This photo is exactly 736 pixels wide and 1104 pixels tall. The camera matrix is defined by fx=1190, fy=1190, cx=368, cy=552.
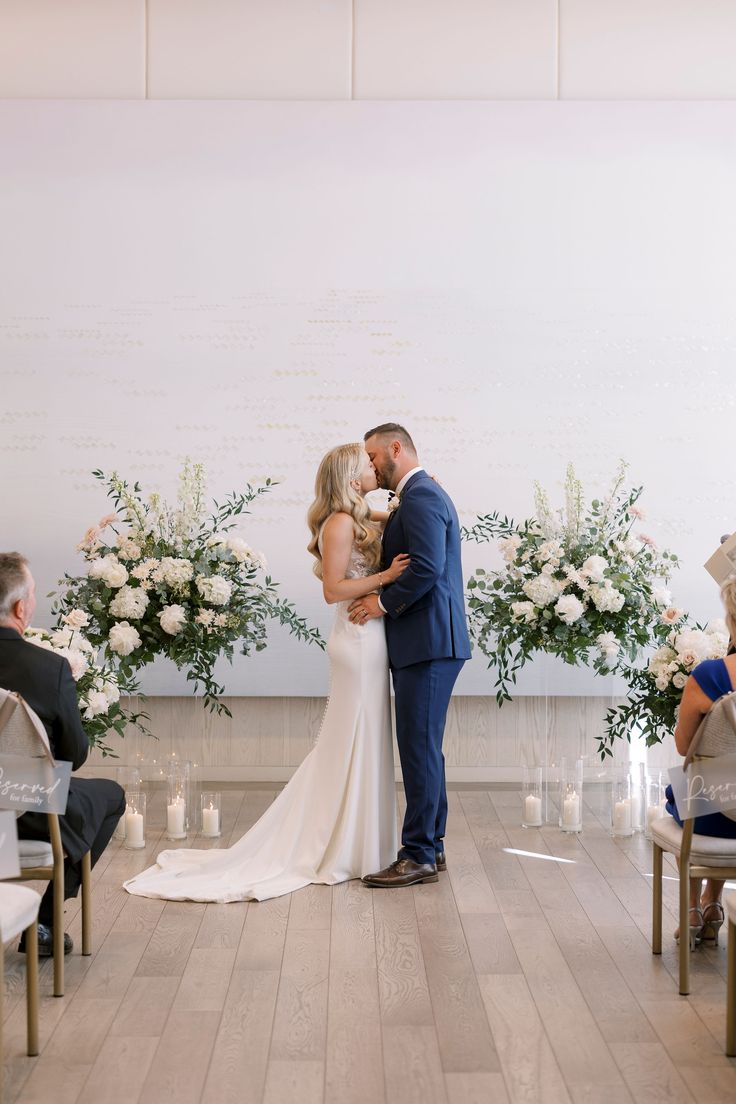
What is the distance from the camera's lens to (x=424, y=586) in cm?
473

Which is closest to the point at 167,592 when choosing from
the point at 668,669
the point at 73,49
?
the point at 668,669

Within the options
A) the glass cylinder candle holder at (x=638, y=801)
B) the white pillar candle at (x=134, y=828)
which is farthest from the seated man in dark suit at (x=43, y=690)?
the glass cylinder candle holder at (x=638, y=801)

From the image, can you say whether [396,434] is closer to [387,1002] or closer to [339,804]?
[339,804]

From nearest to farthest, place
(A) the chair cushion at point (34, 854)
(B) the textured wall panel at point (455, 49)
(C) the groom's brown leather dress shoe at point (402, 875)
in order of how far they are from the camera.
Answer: (A) the chair cushion at point (34, 854), (C) the groom's brown leather dress shoe at point (402, 875), (B) the textured wall panel at point (455, 49)

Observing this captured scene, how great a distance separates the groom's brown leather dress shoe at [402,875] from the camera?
468 centimetres

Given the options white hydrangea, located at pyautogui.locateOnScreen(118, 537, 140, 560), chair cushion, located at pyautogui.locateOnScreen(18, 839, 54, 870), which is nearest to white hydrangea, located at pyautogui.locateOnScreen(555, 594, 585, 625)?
white hydrangea, located at pyautogui.locateOnScreen(118, 537, 140, 560)

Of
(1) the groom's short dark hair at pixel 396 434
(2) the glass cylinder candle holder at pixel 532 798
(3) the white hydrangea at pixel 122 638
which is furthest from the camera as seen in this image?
(2) the glass cylinder candle holder at pixel 532 798

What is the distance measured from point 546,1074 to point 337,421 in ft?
13.3

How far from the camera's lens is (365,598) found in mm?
4871

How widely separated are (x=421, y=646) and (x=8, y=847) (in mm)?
2041

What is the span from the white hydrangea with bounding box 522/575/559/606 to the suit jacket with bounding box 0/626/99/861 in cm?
230

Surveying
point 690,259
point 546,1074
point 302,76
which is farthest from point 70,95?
point 546,1074

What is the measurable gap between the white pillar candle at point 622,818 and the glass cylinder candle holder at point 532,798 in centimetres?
38

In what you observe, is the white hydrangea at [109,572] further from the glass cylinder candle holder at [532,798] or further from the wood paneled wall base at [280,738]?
the glass cylinder candle holder at [532,798]
